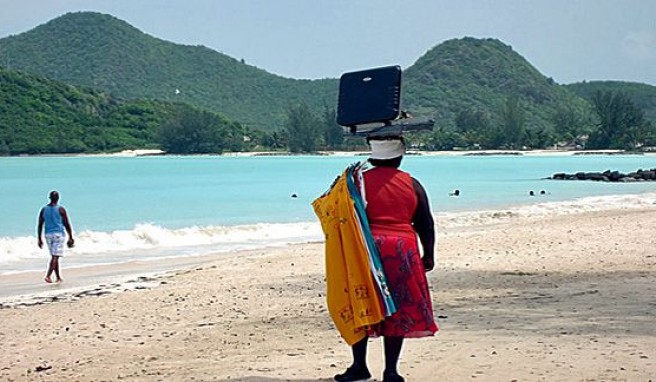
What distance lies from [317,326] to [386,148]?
378 cm

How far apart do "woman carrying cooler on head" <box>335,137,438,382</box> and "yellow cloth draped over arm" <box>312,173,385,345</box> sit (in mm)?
116

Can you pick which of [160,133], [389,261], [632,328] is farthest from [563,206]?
[160,133]

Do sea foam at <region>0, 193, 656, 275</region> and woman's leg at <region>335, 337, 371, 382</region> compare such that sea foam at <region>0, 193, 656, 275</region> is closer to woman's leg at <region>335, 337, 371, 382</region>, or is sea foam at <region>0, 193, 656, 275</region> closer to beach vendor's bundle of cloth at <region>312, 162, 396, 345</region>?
woman's leg at <region>335, 337, 371, 382</region>

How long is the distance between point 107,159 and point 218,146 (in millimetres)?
19727

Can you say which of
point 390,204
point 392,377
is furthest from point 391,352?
point 390,204

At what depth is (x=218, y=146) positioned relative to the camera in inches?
5448

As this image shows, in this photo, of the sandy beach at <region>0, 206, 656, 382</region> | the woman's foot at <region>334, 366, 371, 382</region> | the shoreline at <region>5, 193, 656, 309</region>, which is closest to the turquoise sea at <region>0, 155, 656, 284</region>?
the shoreline at <region>5, 193, 656, 309</region>

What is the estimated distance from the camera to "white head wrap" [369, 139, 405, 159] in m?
6.29

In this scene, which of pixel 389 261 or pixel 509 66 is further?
pixel 509 66

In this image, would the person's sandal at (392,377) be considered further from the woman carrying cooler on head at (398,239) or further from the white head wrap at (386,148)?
the white head wrap at (386,148)

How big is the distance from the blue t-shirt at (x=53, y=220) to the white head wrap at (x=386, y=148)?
32.6ft

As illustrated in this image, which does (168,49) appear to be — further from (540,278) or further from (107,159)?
(540,278)

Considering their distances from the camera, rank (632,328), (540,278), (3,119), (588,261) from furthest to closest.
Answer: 1. (3,119)
2. (588,261)
3. (540,278)
4. (632,328)

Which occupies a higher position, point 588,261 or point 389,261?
point 389,261
